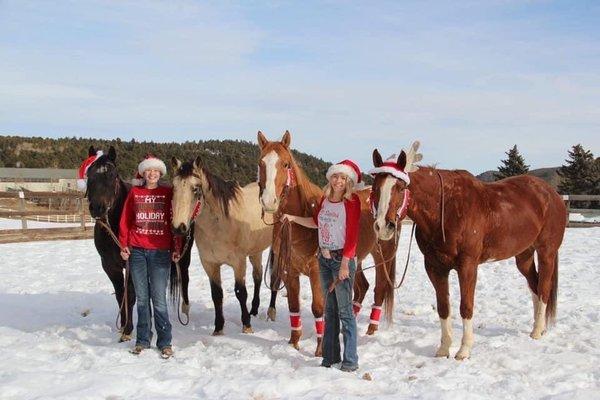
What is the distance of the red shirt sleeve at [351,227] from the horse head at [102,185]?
87.3 inches

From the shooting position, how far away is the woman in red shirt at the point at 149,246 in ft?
14.4

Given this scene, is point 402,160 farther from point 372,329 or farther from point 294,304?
point 372,329

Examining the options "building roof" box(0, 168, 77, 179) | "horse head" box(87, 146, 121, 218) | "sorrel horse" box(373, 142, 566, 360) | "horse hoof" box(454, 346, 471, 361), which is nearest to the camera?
"sorrel horse" box(373, 142, 566, 360)

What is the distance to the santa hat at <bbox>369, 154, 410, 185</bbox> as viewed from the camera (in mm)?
3729

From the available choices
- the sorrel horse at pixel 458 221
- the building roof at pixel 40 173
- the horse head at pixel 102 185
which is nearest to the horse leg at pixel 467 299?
the sorrel horse at pixel 458 221

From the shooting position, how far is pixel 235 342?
4.86 m

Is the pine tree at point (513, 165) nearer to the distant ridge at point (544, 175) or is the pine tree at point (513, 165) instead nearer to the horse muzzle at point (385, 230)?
the distant ridge at point (544, 175)

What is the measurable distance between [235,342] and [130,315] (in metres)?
1.08

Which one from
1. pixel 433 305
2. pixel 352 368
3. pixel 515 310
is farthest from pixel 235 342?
pixel 515 310

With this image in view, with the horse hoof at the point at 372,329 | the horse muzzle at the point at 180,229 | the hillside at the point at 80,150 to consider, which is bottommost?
the horse hoof at the point at 372,329

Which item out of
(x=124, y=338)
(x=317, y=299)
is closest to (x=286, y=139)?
(x=317, y=299)

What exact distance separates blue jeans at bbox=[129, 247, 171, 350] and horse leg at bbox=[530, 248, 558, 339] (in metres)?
3.63

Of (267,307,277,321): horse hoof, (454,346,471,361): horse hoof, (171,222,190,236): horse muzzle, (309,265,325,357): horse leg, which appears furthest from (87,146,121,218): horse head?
(454,346,471,361): horse hoof

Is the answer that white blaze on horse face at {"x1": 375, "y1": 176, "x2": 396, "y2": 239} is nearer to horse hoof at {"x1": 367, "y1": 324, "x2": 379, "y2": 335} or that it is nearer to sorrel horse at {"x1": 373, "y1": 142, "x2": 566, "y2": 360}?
sorrel horse at {"x1": 373, "y1": 142, "x2": 566, "y2": 360}
